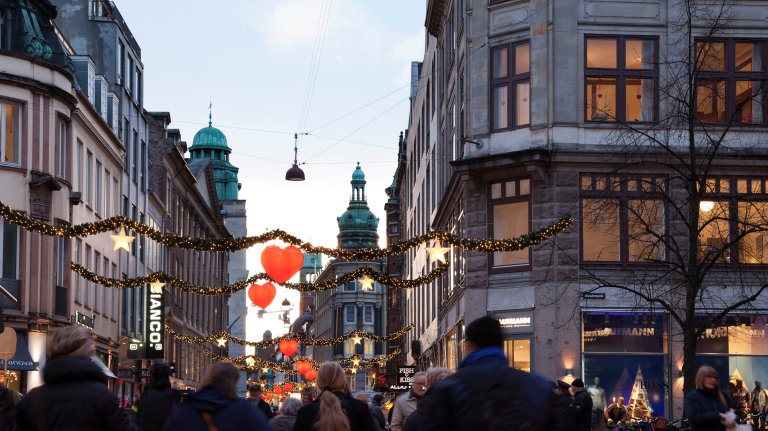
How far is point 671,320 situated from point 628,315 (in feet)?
3.89

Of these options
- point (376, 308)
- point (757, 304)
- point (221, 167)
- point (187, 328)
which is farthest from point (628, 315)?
point (376, 308)

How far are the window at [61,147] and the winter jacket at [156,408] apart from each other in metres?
30.0

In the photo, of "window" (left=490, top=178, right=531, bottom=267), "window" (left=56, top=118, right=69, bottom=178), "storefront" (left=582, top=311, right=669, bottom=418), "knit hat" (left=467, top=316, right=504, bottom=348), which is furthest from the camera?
"window" (left=56, top=118, right=69, bottom=178)

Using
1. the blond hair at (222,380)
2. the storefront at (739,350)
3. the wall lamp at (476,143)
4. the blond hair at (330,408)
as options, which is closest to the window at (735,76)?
the storefront at (739,350)

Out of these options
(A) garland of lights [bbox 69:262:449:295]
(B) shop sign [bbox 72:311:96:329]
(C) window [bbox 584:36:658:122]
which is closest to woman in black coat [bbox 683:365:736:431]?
(A) garland of lights [bbox 69:262:449:295]

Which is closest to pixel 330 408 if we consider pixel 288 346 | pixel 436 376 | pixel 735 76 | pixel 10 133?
pixel 436 376

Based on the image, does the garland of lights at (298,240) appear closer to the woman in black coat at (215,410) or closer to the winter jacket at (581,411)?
the winter jacket at (581,411)

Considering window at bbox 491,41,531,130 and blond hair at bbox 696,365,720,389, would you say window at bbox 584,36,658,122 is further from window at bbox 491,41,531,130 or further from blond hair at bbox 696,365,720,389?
blond hair at bbox 696,365,720,389

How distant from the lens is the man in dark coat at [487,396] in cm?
791

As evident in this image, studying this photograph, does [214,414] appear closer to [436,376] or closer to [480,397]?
[480,397]

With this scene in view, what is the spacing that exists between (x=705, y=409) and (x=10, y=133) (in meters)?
30.6

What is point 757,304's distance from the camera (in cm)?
3962

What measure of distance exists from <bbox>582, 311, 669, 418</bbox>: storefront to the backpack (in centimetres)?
3171

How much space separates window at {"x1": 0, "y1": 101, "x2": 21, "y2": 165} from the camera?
4106 centimetres
